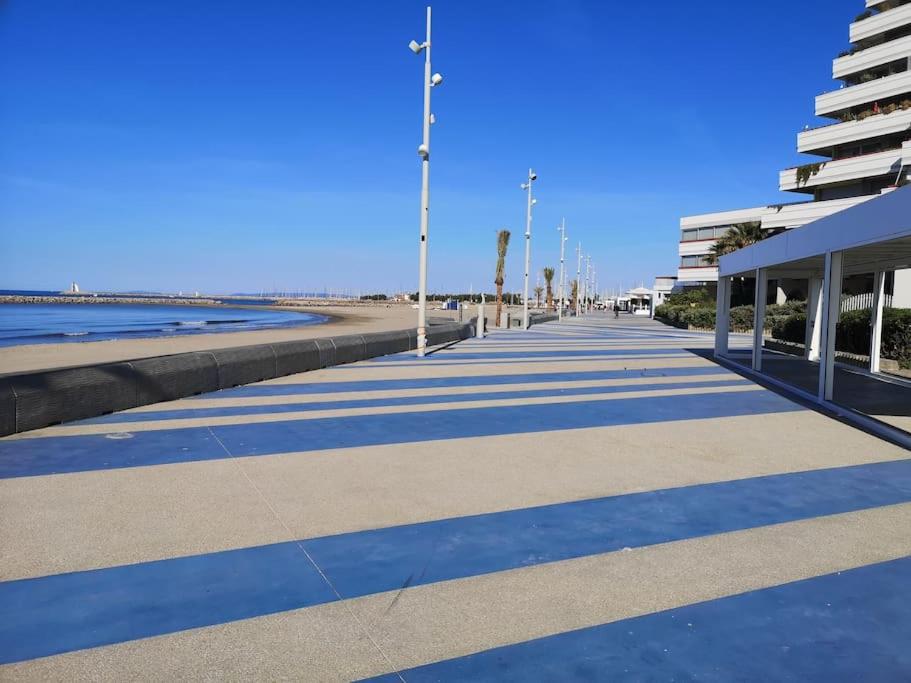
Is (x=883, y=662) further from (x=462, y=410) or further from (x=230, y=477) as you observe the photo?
(x=462, y=410)

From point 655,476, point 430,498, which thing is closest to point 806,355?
point 655,476

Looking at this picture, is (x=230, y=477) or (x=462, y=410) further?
(x=462, y=410)

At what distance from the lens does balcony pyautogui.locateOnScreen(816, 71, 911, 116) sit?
3931cm

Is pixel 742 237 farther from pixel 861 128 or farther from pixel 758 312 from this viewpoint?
pixel 758 312

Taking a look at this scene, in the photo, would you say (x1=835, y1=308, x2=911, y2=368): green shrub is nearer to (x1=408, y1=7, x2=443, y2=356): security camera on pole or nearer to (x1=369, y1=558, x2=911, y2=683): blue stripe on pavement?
(x1=408, y1=7, x2=443, y2=356): security camera on pole

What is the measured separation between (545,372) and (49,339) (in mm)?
25865

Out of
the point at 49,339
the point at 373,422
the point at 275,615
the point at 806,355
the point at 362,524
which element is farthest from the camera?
the point at 49,339

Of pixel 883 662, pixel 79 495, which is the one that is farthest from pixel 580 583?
pixel 79 495

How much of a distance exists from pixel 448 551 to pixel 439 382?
27.2 feet

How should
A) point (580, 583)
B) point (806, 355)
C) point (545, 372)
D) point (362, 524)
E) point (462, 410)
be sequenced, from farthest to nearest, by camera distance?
point (806, 355), point (545, 372), point (462, 410), point (362, 524), point (580, 583)

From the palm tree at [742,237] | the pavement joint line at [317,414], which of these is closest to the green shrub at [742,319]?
the palm tree at [742,237]

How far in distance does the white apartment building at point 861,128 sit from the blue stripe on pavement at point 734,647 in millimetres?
41262

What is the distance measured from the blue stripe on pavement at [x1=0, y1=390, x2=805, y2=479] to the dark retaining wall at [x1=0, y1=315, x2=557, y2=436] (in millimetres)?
634

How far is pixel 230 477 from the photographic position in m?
6.07
